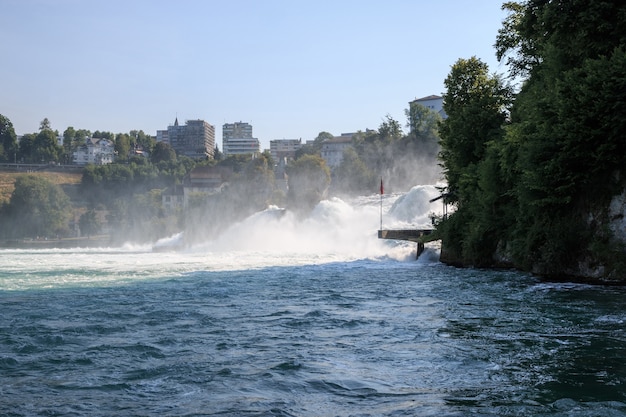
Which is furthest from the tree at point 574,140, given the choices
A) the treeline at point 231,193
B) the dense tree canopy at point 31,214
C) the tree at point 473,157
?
the dense tree canopy at point 31,214

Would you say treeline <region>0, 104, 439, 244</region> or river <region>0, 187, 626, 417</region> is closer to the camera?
river <region>0, 187, 626, 417</region>

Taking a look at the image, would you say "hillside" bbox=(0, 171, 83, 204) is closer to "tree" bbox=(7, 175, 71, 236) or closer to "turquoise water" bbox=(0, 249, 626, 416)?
"tree" bbox=(7, 175, 71, 236)

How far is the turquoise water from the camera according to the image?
10938mm

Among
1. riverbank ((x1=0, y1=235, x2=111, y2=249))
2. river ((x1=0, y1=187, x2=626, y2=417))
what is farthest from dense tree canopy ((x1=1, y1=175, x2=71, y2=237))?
river ((x1=0, y1=187, x2=626, y2=417))

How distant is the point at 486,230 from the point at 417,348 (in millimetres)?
22830

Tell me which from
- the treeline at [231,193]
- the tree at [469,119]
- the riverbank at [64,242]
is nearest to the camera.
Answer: the tree at [469,119]

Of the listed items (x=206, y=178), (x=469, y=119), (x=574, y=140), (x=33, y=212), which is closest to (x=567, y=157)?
(x=574, y=140)

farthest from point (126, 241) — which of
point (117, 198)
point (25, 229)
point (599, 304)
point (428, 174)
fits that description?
point (599, 304)

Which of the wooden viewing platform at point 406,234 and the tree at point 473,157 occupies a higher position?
the tree at point 473,157

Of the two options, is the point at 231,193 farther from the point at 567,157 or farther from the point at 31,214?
the point at 567,157

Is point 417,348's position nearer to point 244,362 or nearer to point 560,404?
point 244,362

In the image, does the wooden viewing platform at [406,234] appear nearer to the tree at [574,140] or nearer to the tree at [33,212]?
the tree at [574,140]

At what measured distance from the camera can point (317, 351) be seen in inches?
586

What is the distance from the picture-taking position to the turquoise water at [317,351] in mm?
10938
